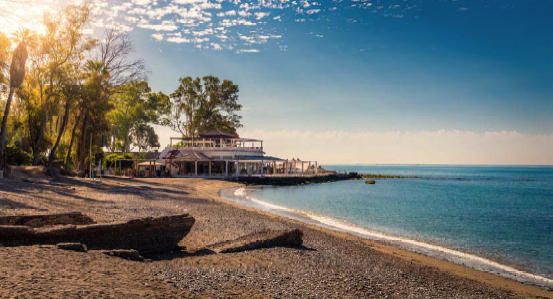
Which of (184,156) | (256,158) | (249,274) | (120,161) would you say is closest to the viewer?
(249,274)

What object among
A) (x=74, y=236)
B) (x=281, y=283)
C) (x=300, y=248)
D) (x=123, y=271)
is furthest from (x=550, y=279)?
(x=74, y=236)

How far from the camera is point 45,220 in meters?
8.59

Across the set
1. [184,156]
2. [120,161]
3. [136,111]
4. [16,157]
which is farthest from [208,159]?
[16,157]

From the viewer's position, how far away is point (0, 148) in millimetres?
25969

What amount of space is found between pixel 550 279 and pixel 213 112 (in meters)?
62.8

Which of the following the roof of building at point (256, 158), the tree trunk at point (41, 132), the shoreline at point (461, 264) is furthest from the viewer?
the roof of building at point (256, 158)

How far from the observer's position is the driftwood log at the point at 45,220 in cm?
817

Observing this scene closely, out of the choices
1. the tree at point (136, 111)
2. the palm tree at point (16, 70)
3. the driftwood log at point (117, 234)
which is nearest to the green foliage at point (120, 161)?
the tree at point (136, 111)

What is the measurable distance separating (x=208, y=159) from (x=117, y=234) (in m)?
45.9

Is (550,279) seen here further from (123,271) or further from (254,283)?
(123,271)

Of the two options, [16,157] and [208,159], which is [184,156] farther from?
[16,157]

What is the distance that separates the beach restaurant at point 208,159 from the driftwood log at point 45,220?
42.6 metres

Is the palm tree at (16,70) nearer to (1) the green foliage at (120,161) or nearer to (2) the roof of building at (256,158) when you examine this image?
(1) the green foliage at (120,161)

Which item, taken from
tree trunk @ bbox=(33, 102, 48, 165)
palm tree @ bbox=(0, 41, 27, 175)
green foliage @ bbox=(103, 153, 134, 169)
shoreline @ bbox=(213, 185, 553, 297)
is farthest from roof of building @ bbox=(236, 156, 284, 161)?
shoreline @ bbox=(213, 185, 553, 297)
